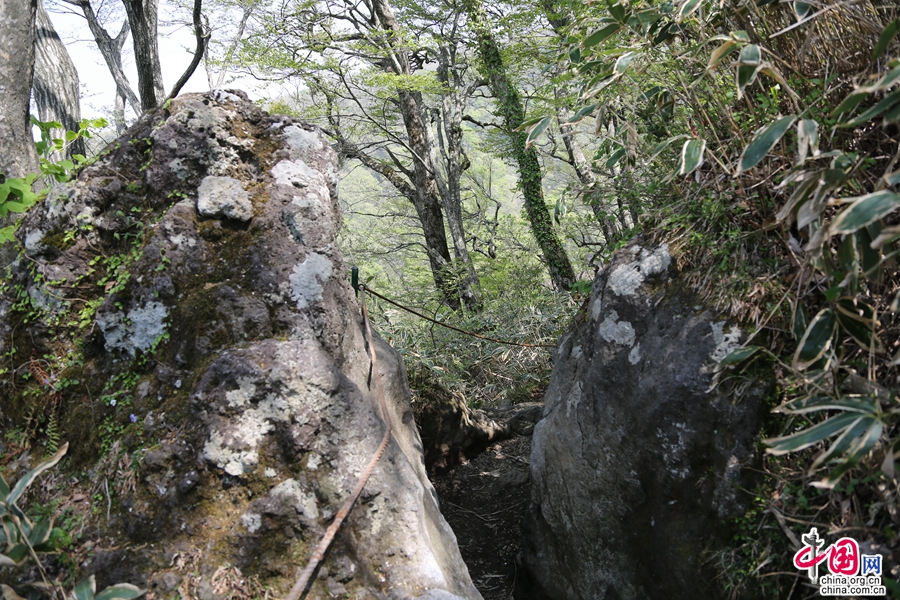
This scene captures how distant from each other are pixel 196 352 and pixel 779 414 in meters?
2.39

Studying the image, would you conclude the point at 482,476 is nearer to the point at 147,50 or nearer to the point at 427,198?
the point at 147,50

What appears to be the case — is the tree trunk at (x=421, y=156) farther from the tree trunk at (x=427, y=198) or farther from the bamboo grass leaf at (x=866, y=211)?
the bamboo grass leaf at (x=866, y=211)

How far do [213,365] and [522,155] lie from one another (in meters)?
8.35

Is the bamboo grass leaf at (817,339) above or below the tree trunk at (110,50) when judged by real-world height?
below

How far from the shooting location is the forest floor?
3328 millimetres

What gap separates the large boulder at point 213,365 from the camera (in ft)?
6.59

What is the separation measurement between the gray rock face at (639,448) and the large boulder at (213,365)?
74 cm

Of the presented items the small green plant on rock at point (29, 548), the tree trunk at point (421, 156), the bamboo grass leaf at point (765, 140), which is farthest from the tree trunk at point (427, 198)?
the small green plant on rock at point (29, 548)

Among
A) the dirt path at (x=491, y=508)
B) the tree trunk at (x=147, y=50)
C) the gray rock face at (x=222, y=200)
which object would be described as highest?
the tree trunk at (x=147, y=50)

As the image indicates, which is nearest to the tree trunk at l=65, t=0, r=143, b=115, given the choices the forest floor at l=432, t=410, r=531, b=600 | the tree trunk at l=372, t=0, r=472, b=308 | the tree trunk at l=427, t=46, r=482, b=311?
the tree trunk at l=372, t=0, r=472, b=308

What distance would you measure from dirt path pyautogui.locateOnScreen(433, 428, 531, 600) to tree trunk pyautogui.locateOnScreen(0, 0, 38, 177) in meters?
3.51

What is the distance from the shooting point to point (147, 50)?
14.1ft

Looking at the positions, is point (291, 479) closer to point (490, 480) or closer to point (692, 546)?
point (692, 546)

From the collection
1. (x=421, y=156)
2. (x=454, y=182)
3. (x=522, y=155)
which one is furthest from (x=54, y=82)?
(x=522, y=155)
